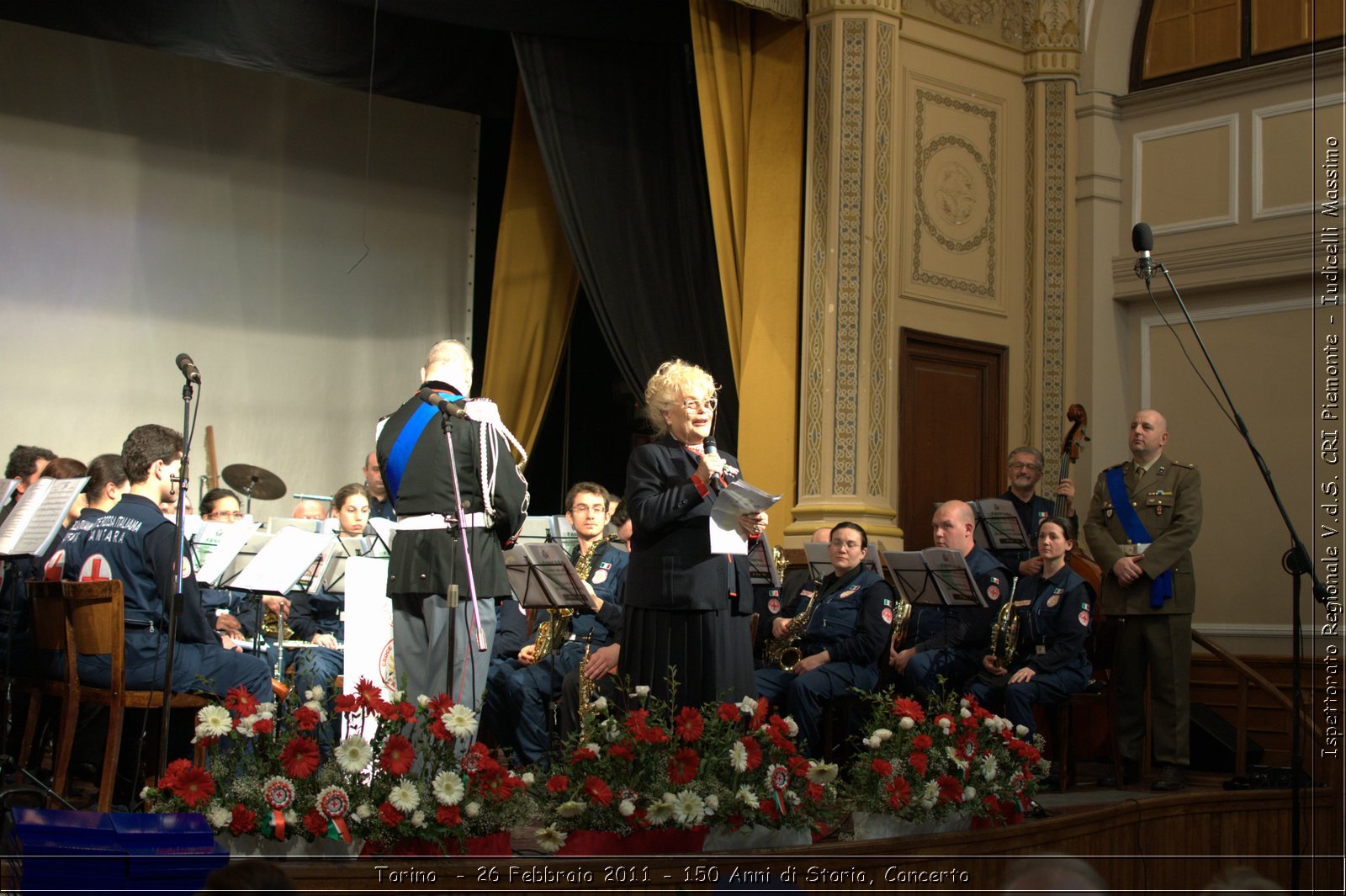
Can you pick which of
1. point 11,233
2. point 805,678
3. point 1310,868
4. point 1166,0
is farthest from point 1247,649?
point 11,233

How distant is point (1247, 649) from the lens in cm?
849

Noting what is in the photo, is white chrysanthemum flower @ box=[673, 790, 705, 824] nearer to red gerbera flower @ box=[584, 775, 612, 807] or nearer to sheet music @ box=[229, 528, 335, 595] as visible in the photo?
red gerbera flower @ box=[584, 775, 612, 807]

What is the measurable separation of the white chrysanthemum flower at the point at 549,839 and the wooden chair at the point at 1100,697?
3.18 m

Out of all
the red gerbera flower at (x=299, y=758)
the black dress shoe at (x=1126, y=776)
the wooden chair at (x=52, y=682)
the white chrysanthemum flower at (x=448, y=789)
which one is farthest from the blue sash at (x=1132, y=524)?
the wooden chair at (x=52, y=682)

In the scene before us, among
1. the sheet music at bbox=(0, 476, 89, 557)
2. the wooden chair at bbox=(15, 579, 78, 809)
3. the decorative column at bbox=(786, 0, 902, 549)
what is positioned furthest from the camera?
the decorative column at bbox=(786, 0, 902, 549)

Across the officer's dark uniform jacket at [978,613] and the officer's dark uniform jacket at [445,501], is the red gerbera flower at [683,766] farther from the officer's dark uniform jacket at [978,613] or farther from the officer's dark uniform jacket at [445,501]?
the officer's dark uniform jacket at [978,613]

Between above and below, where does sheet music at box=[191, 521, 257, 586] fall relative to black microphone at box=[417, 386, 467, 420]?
below

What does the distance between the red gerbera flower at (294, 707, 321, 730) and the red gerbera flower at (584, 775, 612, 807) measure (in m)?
0.81

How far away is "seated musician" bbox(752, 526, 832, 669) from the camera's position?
693 cm

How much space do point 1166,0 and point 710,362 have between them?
12.9ft

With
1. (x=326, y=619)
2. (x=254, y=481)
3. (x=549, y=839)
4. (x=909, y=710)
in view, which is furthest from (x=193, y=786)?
(x=254, y=481)

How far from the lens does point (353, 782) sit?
4.01 m

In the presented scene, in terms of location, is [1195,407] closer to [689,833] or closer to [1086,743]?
[1086,743]

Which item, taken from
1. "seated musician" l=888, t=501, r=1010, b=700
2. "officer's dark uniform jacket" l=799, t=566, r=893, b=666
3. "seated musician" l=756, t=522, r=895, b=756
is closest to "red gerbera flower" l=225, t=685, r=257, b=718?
"seated musician" l=756, t=522, r=895, b=756
